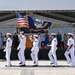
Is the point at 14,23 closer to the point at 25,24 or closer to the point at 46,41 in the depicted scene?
the point at 46,41

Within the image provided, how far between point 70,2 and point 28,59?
1042cm

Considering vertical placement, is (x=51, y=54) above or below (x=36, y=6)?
below

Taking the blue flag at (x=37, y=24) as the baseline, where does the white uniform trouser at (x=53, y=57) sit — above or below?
below

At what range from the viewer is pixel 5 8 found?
26.3 meters

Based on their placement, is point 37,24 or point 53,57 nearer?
point 53,57

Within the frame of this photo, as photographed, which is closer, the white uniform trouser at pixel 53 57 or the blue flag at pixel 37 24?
the white uniform trouser at pixel 53 57

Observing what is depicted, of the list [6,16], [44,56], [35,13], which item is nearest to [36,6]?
[35,13]

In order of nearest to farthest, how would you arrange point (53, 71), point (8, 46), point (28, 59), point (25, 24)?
point (53, 71)
point (8, 46)
point (25, 24)
point (28, 59)

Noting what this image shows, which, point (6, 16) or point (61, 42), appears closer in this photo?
point (61, 42)

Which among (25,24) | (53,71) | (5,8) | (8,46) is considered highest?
(5,8)

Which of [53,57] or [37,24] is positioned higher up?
[37,24]

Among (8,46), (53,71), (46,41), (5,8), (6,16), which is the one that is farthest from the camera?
(5,8)

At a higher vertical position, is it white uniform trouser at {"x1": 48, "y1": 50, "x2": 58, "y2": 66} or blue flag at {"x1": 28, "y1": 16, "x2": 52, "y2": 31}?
blue flag at {"x1": 28, "y1": 16, "x2": 52, "y2": 31}

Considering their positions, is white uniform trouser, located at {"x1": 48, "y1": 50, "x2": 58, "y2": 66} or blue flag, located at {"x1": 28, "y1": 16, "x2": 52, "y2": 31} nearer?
white uniform trouser, located at {"x1": 48, "y1": 50, "x2": 58, "y2": 66}
